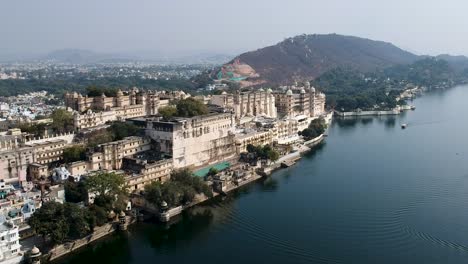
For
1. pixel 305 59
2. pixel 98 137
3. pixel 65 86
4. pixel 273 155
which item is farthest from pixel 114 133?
pixel 305 59

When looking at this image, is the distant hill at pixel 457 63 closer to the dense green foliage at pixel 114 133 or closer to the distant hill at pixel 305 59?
the distant hill at pixel 305 59

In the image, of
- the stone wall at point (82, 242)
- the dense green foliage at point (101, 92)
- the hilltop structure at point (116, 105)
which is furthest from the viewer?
the dense green foliage at point (101, 92)

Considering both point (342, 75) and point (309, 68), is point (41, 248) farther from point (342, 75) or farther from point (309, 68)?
point (309, 68)

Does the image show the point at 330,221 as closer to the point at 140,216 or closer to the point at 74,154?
the point at 140,216

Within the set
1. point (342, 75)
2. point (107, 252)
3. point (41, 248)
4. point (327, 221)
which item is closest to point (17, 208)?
point (41, 248)

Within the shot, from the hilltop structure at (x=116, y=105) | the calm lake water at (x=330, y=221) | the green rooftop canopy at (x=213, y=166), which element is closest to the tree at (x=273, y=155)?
the calm lake water at (x=330, y=221)

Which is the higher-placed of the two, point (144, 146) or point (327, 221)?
point (144, 146)
